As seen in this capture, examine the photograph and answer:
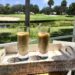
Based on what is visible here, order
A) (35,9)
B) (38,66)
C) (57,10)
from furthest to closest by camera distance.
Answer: (57,10) → (35,9) → (38,66)

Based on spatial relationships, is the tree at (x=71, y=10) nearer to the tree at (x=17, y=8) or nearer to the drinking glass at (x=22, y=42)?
the tree at (x=17, y=8)

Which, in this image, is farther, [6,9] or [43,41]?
[6,9]

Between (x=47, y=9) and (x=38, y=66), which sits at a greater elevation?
(x=47, y=9)

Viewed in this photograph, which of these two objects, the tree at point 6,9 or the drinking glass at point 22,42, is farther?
Result: the tree at point 6,9

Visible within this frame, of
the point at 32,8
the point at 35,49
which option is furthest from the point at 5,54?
the point at 32,8

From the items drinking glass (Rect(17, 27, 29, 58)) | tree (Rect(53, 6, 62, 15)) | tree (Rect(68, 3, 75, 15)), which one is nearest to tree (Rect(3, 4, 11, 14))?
tree (Rect(53, 6, 62, 15))

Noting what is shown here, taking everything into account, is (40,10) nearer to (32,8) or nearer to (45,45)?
(32,8)

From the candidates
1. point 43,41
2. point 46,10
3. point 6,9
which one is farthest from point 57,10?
point 43,41

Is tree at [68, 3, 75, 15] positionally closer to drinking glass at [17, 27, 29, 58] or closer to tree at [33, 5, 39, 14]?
tree at [33, 5, 39, 14]

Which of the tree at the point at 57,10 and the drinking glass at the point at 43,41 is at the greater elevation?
the tree at the point at 57,10

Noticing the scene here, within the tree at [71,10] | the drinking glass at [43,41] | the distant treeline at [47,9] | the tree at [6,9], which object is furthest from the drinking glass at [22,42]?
the tree at [71,10]

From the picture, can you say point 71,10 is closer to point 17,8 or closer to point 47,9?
point 47,9

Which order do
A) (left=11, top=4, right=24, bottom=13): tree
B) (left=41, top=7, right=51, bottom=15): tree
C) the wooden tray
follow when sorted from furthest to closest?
(left=41, top=7, right=51, bottom=15): tree, (left=11, top=4, right=24, bottom=13): tree, the wooden tray

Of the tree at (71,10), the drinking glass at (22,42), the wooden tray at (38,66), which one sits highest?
the tree at (71,10)
